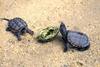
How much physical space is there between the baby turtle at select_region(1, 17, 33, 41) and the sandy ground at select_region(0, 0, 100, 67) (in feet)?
0.25

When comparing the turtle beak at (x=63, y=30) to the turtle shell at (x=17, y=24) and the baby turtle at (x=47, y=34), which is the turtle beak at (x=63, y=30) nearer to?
the baby turtle at (x=47, y=34)

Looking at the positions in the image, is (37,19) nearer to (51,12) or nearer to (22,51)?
(51,12)

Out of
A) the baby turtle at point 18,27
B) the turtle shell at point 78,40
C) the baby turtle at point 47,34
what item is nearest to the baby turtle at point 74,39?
the turtle shell at point 78,40

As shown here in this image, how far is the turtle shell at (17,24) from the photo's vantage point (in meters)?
4.94

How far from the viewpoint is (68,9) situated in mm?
5441

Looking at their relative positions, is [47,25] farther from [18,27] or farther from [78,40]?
[78,40]

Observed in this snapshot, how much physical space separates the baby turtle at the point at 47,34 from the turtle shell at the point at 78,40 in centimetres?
25

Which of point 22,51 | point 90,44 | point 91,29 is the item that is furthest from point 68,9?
point 22,51

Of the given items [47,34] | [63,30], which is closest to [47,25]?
[47,34]

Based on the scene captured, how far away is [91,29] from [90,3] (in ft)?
2.54

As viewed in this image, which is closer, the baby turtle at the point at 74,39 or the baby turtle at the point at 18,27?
the baby turtle at the point at 74,39

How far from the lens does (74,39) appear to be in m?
4.62

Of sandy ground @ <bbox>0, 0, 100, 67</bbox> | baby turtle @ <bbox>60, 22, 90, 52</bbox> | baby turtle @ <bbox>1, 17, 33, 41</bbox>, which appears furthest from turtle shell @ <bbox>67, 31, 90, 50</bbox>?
baby turtle @ <bbox>1, 17, 33, 41</bbox>

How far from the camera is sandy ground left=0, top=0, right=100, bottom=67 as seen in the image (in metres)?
4.45
